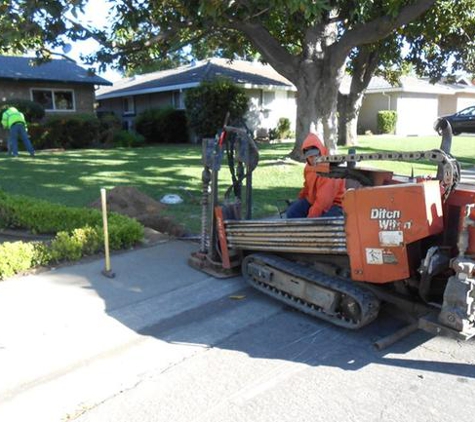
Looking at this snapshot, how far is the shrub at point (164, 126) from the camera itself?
77.8 feet

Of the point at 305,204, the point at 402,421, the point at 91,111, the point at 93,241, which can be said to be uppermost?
the point at 91,111

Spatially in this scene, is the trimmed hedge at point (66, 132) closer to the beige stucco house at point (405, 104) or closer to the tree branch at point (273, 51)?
the tree branch at point (273, 51)

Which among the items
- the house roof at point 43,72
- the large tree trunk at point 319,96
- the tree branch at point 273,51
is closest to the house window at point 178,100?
the house roof at point 43,72

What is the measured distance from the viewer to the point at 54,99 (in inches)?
958

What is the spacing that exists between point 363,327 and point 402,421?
4.25ft

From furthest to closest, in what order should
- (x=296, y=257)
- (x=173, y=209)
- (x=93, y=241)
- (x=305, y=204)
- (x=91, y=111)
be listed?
(x=91, y=111) < (x=173, y=209) < (x=93, y=241) < (x=305, y=204) < (x=296, y=257)

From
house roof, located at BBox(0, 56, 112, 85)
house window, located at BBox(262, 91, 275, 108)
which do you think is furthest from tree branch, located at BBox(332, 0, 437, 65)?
house window, located at BBox(262, 91, 275, 108)

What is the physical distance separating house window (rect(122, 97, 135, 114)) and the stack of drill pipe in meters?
26.4

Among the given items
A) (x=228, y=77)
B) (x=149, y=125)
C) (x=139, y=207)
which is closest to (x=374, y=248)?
(x=139, y=207)

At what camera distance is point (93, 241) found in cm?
617

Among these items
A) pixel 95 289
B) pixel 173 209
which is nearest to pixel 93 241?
pixel 95 289

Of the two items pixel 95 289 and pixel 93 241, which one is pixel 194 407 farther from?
pixel 93 241

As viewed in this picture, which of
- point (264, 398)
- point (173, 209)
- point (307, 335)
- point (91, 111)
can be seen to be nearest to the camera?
point (264, 398)

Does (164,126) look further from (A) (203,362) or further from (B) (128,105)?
(A) (203,362)
